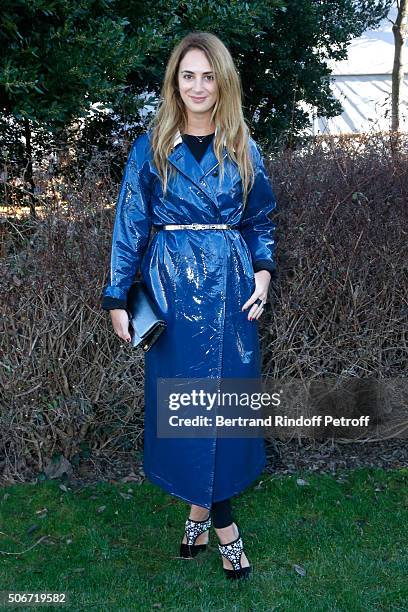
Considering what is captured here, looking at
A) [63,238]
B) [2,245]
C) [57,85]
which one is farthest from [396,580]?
[57,85]

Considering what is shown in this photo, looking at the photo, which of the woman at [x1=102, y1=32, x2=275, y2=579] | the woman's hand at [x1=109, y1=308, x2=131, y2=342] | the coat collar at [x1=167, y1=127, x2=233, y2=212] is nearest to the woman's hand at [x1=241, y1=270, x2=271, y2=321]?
the woman at [x1=102, y1=32, x2=275, y2=579]

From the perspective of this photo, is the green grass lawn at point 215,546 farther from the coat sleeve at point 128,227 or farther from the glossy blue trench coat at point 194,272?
the coat sleeve at point 128,227

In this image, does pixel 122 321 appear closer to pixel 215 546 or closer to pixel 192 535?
pixel 192 535

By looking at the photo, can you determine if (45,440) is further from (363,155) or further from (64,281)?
(363,155)

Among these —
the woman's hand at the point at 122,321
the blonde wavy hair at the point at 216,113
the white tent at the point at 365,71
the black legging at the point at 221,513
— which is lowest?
the black legging at the point at 221,513

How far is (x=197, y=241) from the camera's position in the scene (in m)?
2.56

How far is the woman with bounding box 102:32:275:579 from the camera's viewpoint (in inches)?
99.3

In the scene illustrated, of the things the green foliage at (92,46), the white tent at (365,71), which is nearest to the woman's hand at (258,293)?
the green foliage at (92,46)

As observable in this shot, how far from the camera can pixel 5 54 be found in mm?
3996

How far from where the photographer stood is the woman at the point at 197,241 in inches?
99.3

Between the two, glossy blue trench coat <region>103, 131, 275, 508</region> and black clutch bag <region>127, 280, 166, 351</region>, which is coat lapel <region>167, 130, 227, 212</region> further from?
black clutch bag <region>127, 280, 166, 351</region>

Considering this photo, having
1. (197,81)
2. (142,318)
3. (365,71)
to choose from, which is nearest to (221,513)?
(142,318)

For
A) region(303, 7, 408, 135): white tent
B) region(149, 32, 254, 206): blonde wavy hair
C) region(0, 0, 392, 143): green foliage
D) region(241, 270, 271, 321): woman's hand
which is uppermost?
region(303, 7, 408, 135): white tent

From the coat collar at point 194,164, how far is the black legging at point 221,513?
1201mm
